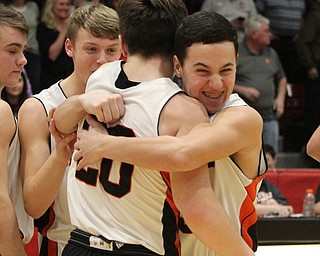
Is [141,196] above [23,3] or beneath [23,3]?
above

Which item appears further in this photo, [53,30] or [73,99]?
[53,30]

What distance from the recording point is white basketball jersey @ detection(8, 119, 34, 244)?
2.99 meters

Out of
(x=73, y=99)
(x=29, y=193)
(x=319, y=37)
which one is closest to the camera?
(x=73, y=99)

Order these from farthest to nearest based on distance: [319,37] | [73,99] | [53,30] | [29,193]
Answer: [319,37] → [53,30] → [29,193] → [73,99]

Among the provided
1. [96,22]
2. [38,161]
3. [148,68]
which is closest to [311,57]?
[96,22]

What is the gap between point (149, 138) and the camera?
243 centimetres

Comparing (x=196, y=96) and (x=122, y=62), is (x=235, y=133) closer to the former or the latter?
(x=196, y=96)

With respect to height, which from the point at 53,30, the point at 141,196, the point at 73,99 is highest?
the point at 73,99

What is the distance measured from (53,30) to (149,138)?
19.3ft

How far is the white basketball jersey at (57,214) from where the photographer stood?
3172mm

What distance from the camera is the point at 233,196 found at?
8.39 ft

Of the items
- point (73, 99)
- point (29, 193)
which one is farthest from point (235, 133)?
point (29, 193)

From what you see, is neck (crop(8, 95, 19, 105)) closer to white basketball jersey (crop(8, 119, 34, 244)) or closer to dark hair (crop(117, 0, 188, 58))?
white basketball jersey (crop(8, 119, 34, 244))

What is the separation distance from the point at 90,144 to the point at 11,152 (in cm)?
55
